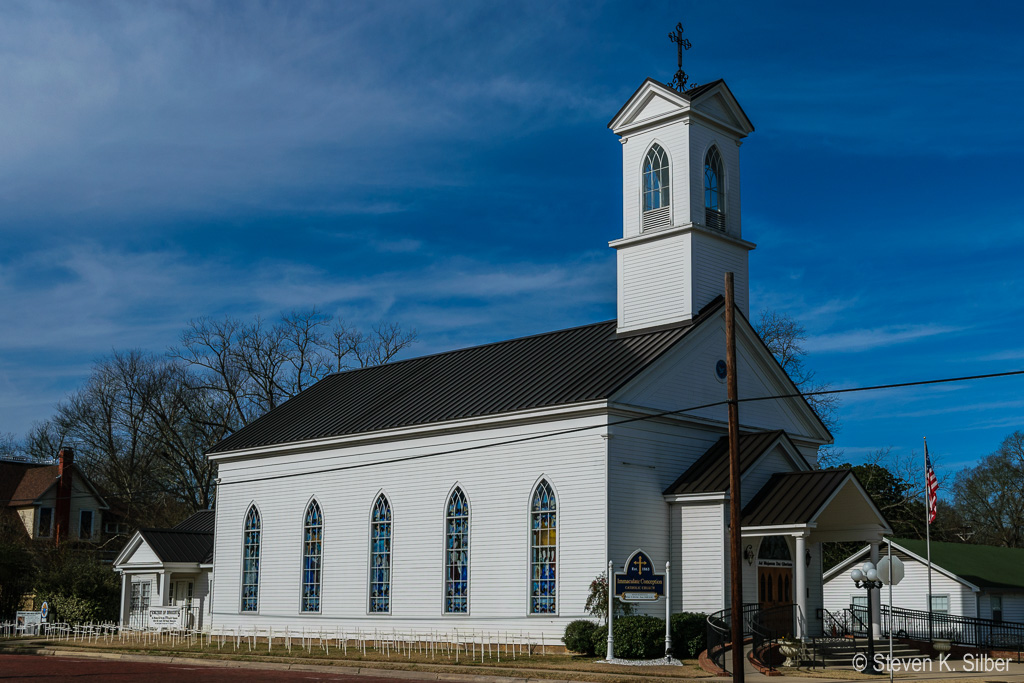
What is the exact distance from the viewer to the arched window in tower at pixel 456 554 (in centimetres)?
3306

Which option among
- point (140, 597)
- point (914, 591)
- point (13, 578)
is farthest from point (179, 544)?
point (914, 591)

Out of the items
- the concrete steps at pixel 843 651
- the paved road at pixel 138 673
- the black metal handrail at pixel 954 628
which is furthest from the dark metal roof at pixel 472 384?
the black metal handrail at pixel 954 628

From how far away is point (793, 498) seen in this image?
28.9 meters

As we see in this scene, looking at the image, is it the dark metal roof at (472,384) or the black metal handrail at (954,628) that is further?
the black metal handrail at (954,628)

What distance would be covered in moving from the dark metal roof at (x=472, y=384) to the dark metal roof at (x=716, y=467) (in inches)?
141

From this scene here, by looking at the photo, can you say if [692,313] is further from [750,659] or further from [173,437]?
[173,437]

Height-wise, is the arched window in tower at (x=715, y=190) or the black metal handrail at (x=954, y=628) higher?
the arched window in tower at (x=715, y=190)

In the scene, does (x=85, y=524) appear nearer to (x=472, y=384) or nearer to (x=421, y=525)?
(x=421, y=525)

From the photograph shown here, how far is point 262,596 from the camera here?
39.8m

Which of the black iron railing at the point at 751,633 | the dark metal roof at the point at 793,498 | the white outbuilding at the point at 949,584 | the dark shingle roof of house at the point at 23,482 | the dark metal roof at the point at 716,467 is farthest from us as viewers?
the dark shingle roof of house at the point at 23,482

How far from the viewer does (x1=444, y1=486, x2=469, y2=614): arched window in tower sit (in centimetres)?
3306

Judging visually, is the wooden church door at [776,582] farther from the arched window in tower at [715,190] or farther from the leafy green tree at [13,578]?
the leafy green tree at [13,578]

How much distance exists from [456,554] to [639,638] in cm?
865

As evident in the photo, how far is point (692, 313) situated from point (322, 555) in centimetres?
1579
